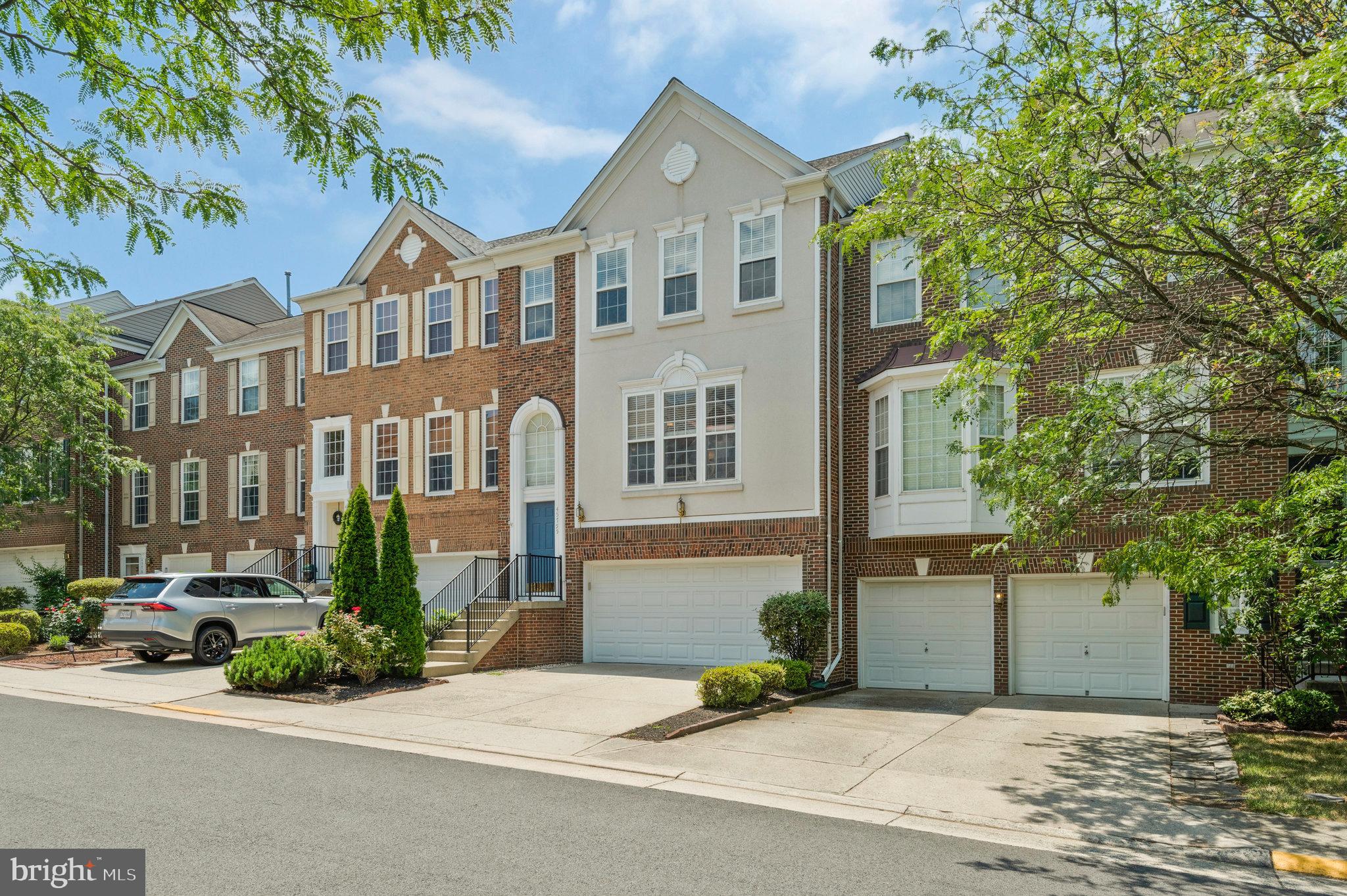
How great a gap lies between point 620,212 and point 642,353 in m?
3.00

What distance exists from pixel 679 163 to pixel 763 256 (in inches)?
108

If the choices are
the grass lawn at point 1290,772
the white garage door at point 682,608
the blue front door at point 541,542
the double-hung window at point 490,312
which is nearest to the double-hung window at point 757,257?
the white garage door at point 682,608

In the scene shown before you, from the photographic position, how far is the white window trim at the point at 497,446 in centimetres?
2152

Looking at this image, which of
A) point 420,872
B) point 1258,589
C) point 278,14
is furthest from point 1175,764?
point 278,14

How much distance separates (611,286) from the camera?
20.1 meters

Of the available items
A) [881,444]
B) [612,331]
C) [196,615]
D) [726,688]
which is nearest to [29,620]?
[196,615]

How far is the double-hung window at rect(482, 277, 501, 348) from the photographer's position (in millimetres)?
22484

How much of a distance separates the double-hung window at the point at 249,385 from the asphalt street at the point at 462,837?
1975 centimetres

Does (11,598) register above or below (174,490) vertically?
below

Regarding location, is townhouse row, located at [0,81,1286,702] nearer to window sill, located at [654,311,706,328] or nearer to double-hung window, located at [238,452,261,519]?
window sill, located at [654,311,706,328]

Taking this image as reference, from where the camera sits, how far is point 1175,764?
10.8 m

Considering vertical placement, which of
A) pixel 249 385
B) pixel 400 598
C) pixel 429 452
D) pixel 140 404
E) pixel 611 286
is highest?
pixel 611 286

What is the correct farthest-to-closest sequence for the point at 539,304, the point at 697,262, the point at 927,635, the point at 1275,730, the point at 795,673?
the point at 539,304
the point at 697,262
the point at 927,635
the point at 795,673
the point at 1275,730

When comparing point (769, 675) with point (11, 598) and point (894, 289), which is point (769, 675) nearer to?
point (894, 289)
